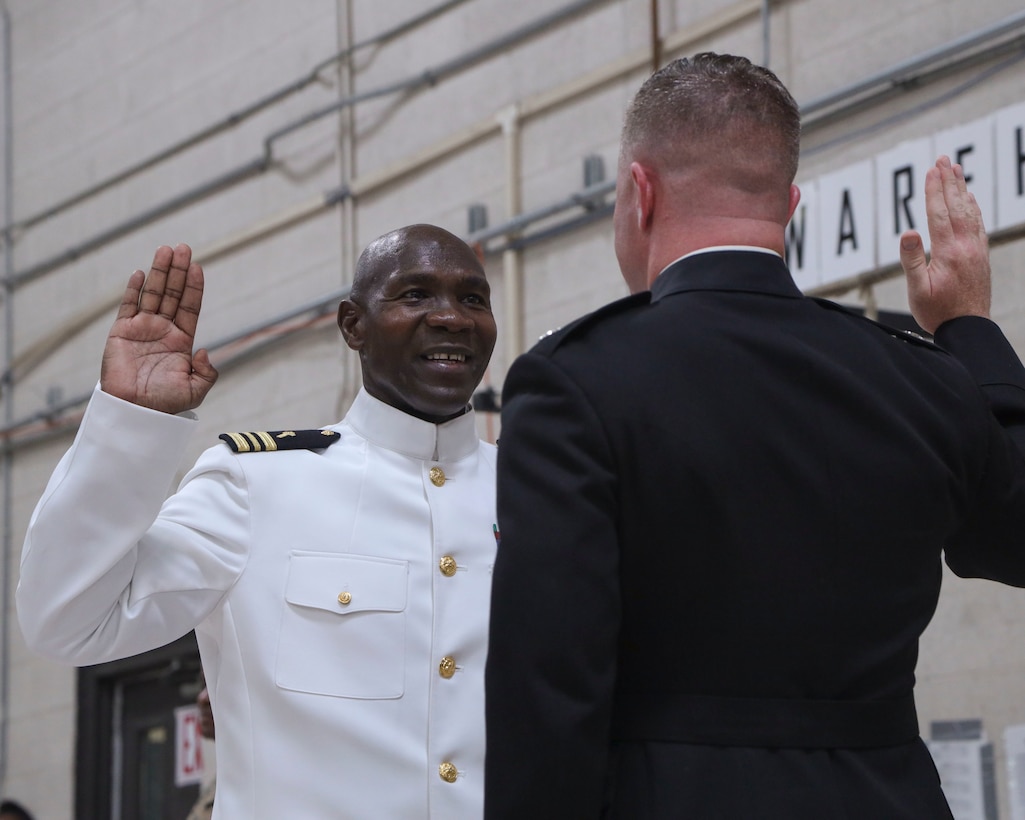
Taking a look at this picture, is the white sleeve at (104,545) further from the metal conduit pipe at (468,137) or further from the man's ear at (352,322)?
the metal conduit pipe at (468,137)

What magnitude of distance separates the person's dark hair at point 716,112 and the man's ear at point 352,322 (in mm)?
712

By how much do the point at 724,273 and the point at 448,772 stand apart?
0.70 metres

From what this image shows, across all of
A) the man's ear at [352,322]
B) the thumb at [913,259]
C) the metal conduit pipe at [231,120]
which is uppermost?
the metal conduit pipe at [231,120]

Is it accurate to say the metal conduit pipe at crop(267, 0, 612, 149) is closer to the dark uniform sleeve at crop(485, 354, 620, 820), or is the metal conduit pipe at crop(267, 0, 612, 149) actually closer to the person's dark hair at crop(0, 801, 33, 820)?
the person's dark hair at crop(0, 801, 33, 820)

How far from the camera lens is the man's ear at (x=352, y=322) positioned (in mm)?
2062

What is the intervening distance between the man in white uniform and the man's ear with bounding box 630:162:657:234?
499 mm

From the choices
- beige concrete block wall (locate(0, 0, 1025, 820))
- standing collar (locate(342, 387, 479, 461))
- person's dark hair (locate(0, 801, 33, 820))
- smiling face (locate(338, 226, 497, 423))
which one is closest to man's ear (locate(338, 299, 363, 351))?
smiling face (locate(338, 226, 497, 423))

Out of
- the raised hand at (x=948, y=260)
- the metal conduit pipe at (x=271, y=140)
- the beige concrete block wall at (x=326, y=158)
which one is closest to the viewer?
the raised hand at (x=948, y=260)

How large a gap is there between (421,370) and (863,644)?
85cm

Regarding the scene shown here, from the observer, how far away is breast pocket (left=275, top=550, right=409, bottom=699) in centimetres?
174

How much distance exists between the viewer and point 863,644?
125 cm

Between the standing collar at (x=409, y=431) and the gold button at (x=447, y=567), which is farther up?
the standing collar at (x=409, y=431)

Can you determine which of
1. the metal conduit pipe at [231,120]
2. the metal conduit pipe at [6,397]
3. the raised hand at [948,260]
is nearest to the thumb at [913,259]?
the raised hand at [948,260]

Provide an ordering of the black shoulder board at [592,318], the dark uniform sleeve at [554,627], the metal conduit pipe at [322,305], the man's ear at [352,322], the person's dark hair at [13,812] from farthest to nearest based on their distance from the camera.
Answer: the person's dark hair at [13,812] → the metal conduit pipe at [322,305] → the man's ear at [352,322] → the black shoulder board at [592,318] → the dark uniform sleeve at [554,627]
